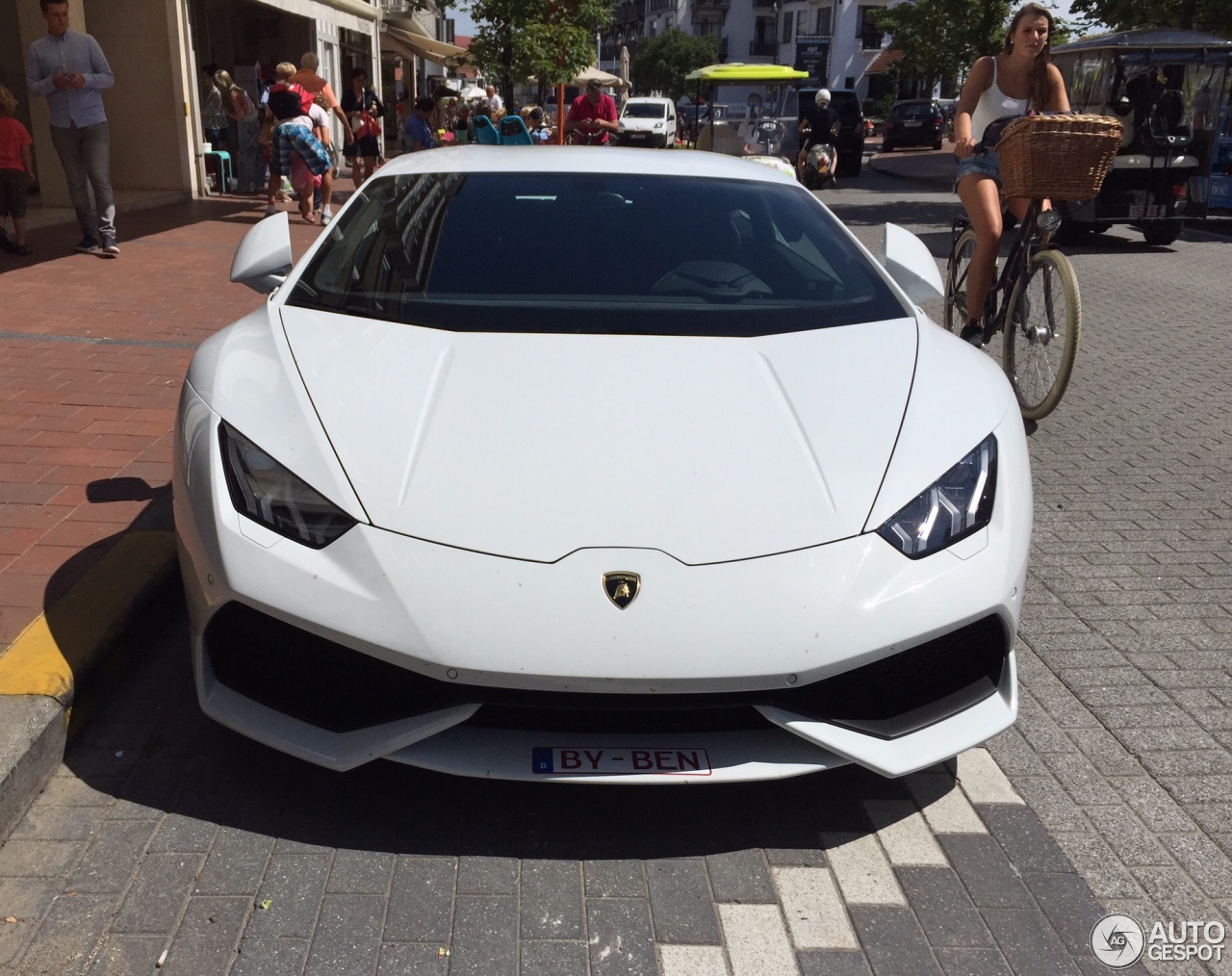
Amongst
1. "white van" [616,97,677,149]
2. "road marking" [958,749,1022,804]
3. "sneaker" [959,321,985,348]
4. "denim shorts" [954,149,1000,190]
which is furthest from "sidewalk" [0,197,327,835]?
"white van" [616,97,677,149]

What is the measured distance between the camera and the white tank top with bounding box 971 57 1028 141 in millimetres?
5922

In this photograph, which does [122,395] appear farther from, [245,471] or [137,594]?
[245,471]

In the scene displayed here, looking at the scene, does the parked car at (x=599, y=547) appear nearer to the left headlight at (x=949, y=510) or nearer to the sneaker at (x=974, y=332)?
the left headlight at (x=949, y=510)

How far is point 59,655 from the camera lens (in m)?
2.94

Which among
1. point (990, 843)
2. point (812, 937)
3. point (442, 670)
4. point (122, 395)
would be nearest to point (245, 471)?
point (442, 670)

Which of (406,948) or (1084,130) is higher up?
(1084,130)

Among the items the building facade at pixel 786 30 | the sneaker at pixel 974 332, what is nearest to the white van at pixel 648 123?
the sneaker at pixel 974 332

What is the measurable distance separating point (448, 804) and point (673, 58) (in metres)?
88.8

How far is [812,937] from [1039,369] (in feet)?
13.3

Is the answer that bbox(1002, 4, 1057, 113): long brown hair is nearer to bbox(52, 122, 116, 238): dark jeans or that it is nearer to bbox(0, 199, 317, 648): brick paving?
bbox(0, 199, 317, 648): brick paving

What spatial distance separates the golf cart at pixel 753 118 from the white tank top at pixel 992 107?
17405 mm

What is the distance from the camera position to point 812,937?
2234mm

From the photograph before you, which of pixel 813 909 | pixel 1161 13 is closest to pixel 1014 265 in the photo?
pixel 813 909
